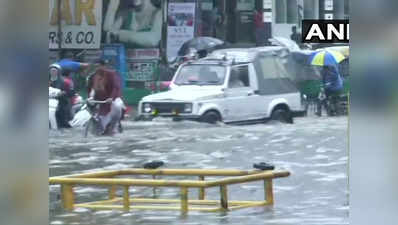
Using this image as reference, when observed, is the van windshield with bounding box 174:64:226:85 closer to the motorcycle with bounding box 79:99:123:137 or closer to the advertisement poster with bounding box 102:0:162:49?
the advertisement poster with bounding box 102:0:162:49

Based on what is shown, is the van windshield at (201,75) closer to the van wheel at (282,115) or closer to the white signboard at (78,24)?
the van wheel at (282,115)

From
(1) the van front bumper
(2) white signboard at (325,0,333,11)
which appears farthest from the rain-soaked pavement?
(2) white signboard at (325,0,333,11)

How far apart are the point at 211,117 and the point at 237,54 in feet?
1.27

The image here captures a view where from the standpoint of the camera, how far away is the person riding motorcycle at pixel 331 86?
5367 mm

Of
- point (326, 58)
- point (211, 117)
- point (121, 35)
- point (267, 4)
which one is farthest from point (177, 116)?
point (326, 58)

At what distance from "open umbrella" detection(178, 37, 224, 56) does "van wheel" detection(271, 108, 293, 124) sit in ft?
1.68

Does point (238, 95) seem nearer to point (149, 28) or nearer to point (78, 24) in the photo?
point (149, 28)

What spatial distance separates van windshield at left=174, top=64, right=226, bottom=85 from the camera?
18.4 feet

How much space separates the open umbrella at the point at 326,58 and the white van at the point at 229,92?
0.22 m

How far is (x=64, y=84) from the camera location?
5887mm

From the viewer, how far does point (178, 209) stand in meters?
5.72
